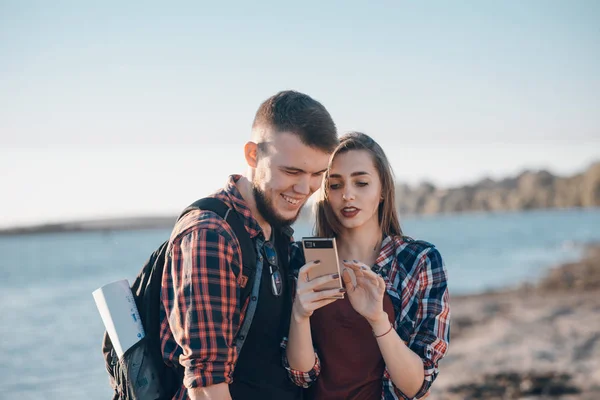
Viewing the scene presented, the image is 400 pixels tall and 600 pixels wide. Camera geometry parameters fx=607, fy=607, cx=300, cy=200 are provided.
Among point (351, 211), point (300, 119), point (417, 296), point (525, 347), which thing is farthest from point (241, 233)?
point (525, 347)

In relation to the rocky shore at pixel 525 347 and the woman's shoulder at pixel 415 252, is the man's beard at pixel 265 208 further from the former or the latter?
the rocky shore at pixel 525 347

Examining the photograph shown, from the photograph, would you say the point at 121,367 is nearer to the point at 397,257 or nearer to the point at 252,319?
the point at 252,319

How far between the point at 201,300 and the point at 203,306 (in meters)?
0.03

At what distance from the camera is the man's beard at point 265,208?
289 centimetres

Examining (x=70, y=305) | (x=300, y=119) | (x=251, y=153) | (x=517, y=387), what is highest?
(x=300, y=119)

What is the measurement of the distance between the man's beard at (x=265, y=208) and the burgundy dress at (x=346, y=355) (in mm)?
703

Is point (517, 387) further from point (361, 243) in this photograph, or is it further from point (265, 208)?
point (265, 208)

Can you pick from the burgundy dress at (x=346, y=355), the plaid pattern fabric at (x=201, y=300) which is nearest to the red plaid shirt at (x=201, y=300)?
the plaid pattern fabric at (x=201, y=300)

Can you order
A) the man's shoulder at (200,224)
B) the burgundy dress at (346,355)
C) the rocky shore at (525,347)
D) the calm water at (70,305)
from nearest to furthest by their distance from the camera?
the man's shoulder at (200,224) → the burgundy dress at (346,355) → the rocky shore at (525,347) → the calm water at (70,305)

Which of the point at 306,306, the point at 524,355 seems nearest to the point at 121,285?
the point at 306,306

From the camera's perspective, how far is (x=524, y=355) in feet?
39.4

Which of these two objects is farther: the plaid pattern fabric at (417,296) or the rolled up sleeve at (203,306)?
the plaid pattern fabric at (417,296)

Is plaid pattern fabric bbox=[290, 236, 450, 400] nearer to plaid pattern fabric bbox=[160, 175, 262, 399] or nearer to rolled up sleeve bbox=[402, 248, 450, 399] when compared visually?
rolled up sleeve bbox=[402, 248, 450, 399]

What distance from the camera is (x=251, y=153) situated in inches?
118
